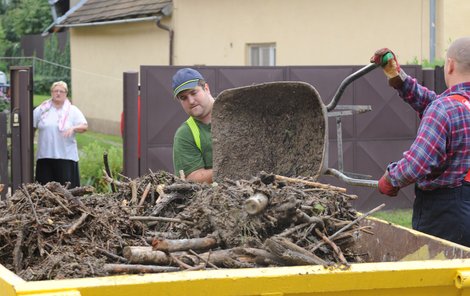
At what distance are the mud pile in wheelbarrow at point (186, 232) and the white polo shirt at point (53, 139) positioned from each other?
6.63 meters

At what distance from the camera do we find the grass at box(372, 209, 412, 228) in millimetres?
11006

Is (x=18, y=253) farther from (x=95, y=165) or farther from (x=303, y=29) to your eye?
(x=303, y=29)

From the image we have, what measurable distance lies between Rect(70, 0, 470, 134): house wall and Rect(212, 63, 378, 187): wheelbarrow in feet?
27.2

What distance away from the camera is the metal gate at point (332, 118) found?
10641 mm

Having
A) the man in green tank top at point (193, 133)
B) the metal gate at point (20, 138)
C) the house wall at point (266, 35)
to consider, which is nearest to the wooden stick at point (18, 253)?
the man in green tank top at point (193, 133)

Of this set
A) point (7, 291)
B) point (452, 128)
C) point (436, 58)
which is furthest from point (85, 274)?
point (436, 58)

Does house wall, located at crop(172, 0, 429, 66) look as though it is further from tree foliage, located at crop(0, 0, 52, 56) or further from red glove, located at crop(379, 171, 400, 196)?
tree foliage, located at crop(0, 0, 52, 56)

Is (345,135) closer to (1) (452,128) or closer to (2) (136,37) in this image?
(1) (452,128)

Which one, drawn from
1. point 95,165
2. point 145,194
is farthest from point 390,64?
point 95,165

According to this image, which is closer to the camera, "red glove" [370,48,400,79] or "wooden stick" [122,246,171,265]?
"wooden stick" [122,246,171,265]

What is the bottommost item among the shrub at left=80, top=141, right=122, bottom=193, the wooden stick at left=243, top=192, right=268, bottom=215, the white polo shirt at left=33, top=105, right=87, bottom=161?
the shrub at left=80, top=141, right=122, bottom=193

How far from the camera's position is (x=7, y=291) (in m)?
3.10

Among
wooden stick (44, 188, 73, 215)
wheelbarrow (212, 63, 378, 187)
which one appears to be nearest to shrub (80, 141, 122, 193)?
wheelbarrow (212, 63, 378, 187)

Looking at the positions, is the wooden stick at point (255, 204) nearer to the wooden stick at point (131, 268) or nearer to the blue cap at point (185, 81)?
the wooden stick at point (131, 268)
